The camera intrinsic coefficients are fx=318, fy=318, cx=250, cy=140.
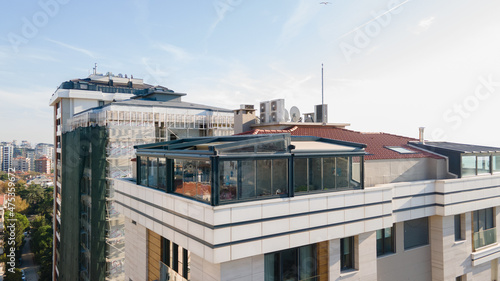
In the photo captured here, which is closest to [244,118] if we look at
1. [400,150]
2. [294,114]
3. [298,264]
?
[294,114]

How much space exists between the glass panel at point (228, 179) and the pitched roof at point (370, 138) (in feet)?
23.4

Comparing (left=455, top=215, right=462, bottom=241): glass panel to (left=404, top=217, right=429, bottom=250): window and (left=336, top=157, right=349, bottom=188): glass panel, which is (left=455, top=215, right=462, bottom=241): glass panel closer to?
(left=404, top=217, right=429, bottom=250): window

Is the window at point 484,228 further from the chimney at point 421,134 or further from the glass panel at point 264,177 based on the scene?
the glass panel at point 264,177

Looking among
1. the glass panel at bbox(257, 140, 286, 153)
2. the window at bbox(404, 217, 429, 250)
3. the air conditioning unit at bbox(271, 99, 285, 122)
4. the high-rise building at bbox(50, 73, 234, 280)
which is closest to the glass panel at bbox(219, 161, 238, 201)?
the glass panel at bbox(257, 140, 286, 153)

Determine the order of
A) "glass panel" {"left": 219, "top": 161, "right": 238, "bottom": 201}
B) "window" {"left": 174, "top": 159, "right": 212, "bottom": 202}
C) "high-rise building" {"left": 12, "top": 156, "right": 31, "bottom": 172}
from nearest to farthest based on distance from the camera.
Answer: "glass panel" {"left": 219, "top": 161, "right": 238, "bottom": 201}, "window" {"left": 174, "top": 159, "right": 212, "bottom": 202}, "high-rise building" {"left": 12, "top": 156, "right": 31, "bottom": 172}

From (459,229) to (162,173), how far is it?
17.4 m

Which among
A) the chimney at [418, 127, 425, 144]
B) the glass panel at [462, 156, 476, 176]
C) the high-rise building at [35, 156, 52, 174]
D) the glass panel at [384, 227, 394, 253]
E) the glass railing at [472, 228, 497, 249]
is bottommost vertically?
the high-rise building at [35, 156, 52, 174]

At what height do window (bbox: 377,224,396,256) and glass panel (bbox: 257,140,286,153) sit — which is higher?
glass panel (bbox: 257,140,286,153)

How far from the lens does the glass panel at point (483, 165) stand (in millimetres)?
19462

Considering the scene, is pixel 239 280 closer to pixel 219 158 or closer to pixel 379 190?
pixel 219 158

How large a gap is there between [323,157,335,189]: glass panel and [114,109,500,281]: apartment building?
0.04 m

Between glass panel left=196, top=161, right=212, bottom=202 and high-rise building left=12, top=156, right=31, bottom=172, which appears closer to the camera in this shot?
glass panel left=196, top=161, right=212, bottom=202

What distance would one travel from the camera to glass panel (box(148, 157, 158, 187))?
1468cm

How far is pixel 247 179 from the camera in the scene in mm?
11273
